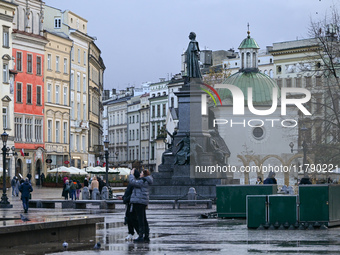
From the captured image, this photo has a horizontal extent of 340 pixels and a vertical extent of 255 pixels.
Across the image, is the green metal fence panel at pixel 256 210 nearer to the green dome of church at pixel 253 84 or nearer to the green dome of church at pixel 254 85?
the green dome of church at pixel 253 84

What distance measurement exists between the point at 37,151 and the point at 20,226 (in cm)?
6601

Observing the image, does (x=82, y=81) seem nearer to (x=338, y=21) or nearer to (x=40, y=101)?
(x=40, y=101)

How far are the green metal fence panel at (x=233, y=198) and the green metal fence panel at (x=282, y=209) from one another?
11.2 ft

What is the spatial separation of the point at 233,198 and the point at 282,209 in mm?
4373

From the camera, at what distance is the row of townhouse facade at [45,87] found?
79.0m

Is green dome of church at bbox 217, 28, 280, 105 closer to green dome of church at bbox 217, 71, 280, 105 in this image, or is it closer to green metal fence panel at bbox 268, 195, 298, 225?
green dome of church at bbox 217, 71, 280, 105

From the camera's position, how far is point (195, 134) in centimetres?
4494

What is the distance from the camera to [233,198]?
29375 millimetres

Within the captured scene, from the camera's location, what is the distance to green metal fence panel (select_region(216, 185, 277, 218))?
1137 inches

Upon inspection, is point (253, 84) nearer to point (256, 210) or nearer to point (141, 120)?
point (141, 120)

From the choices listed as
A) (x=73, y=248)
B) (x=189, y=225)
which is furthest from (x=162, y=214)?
(x=73, y=248)

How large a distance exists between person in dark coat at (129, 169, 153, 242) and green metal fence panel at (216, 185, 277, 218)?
8.03 meters

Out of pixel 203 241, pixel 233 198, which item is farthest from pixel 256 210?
pixel 203 241

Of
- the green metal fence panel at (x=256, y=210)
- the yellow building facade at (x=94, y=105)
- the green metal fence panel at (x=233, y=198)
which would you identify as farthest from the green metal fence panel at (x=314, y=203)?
the yellow building facade at (x=94, y=105)
